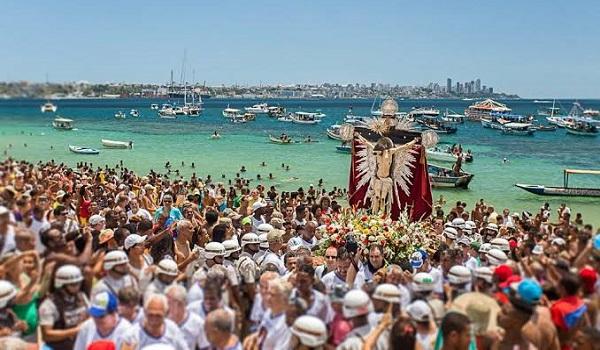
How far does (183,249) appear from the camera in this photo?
8.26 m

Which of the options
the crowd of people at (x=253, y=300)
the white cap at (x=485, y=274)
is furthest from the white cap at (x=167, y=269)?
the white cap at (x=485, y=274)

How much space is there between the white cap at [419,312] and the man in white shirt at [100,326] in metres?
2.25

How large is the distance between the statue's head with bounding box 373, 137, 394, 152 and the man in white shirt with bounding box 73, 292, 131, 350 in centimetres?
910

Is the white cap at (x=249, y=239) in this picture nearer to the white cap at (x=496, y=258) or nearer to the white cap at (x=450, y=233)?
the white cap at (x=496, y=258)

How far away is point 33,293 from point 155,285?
1069 millimetres

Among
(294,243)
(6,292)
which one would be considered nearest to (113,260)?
(6,292)

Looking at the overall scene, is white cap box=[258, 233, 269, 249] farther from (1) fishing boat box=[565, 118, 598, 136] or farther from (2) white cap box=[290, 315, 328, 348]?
(1) fishing boat box=[565, 118, 598, 136]

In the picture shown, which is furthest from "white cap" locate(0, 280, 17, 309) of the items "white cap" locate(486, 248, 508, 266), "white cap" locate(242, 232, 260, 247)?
"white cap" locate(486, 248, 508, 266)

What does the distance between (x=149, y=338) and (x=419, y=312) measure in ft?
7.00

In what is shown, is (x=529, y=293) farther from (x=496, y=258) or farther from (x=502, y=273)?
(x=496, y=258)

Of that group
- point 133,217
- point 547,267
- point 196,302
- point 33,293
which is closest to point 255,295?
point 196,302

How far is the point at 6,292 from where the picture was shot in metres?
5.05

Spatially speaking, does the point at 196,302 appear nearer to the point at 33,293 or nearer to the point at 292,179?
the point at 33,293

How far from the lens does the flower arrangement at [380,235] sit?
1023 cm
